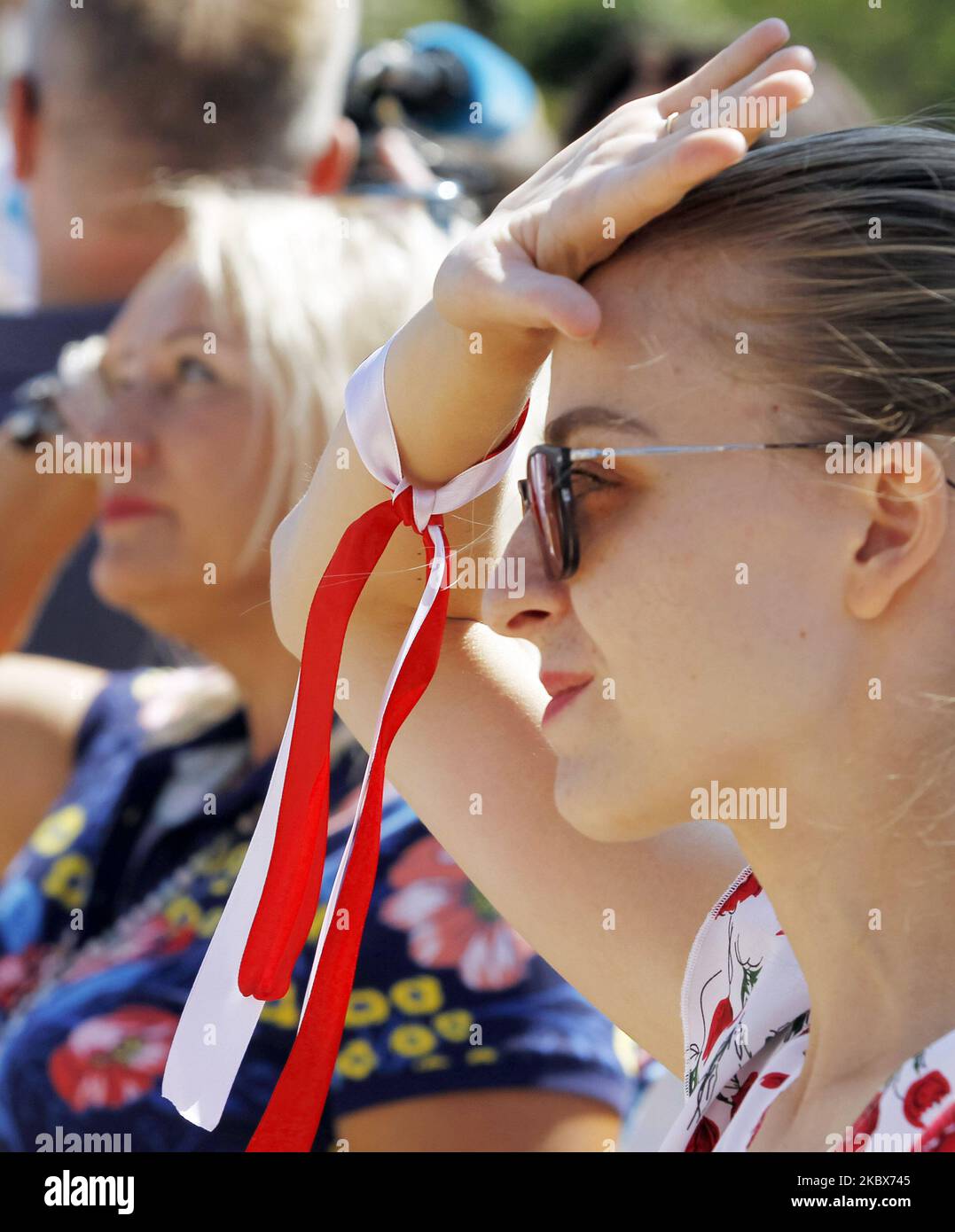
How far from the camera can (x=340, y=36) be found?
3254mm

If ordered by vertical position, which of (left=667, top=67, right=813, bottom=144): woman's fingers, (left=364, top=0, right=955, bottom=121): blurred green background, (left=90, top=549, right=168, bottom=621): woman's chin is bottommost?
(left=90, top=549, right=168, bottom=621): woman's chin

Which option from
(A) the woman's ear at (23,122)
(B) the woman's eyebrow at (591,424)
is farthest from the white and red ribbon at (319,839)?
(A) the woman's ear at (23,122)

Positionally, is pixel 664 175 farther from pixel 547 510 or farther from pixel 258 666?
pixel 258 666

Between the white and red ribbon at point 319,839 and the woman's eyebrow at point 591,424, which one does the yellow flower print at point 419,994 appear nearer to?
the white and red ribbon at point 319,839

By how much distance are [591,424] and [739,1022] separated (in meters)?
0.49

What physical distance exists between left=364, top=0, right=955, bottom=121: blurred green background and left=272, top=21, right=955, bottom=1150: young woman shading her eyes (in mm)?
11531

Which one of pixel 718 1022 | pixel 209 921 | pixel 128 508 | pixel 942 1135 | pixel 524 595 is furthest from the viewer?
pixel 128 508

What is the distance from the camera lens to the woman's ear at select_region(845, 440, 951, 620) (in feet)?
3.55

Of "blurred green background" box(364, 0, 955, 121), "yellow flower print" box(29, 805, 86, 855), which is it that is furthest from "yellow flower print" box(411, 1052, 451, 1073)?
"blurred green background" box(364, 0, 955, 121)

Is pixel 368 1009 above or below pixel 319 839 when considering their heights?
below

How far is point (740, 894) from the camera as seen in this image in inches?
54.2

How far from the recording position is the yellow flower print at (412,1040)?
1891mm

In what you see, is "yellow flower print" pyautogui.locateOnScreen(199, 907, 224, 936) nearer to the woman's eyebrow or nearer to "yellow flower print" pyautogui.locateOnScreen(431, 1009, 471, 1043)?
"yellow flower print" pyautogui.locateOnScreen(431, 1009, 471, 1043)

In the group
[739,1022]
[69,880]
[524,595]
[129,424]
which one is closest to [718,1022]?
[739,1022]
